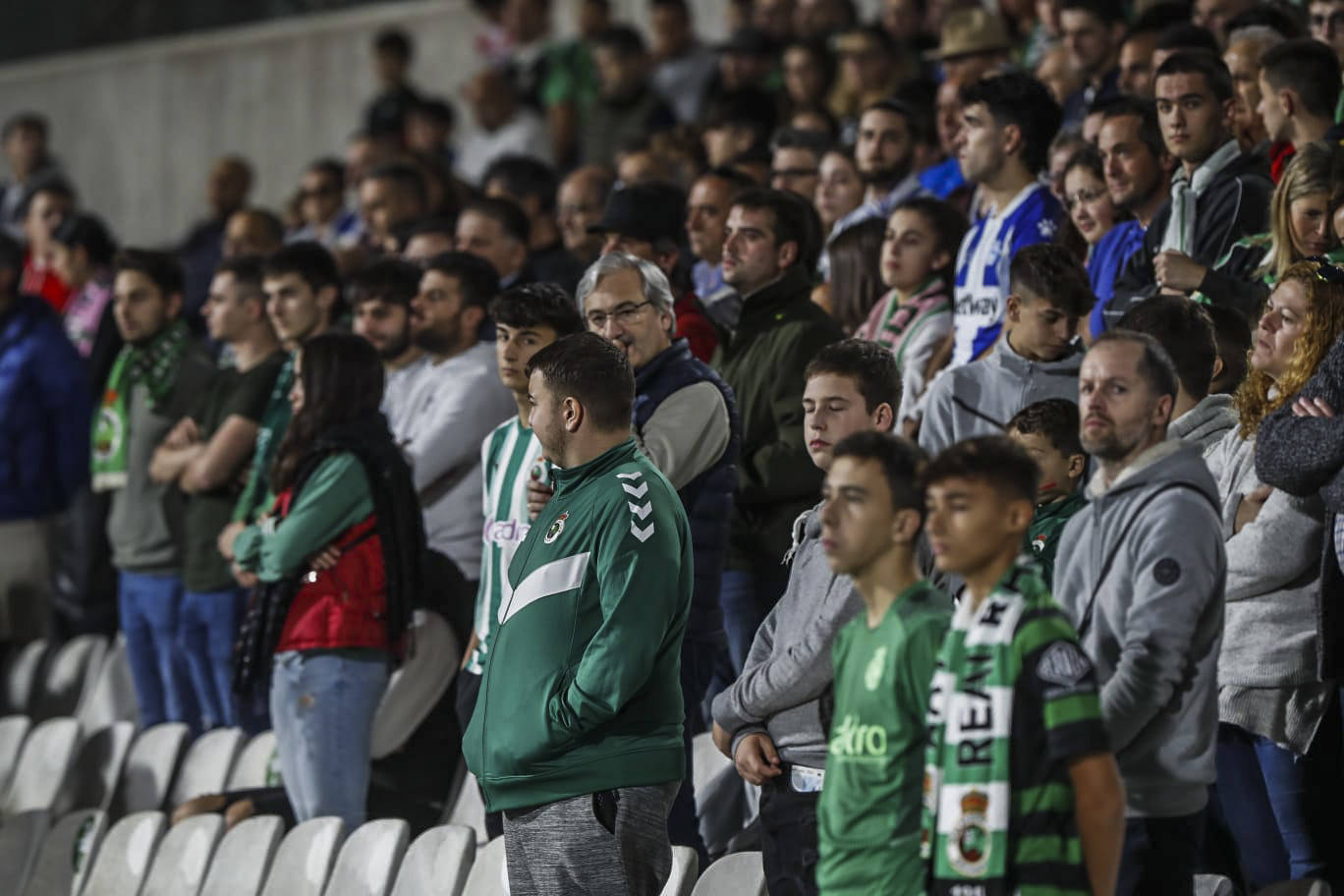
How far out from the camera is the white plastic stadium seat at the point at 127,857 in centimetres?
527

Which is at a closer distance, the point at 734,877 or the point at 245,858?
the point at 734,877

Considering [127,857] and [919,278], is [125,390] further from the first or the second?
[919,278]

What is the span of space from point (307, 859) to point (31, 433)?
346 centimetres

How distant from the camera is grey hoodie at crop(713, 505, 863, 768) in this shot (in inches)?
142

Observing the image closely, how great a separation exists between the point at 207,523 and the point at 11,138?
5.99m

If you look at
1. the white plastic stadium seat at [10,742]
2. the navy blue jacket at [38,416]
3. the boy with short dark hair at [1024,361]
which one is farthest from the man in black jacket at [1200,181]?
the navy blue jacket at [38,416]

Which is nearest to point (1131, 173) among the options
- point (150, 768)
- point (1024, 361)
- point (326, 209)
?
point (1024, 361)

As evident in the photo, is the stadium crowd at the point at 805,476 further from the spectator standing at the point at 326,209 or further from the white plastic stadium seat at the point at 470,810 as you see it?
the spectator standing at the point at 326,209

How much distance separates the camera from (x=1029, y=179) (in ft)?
18.9

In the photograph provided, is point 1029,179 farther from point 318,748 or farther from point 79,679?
point 79,679

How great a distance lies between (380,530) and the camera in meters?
5.20

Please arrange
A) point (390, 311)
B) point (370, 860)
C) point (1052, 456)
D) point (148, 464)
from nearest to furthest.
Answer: point (1052, 456)
point (370, 860)
point (390, 311)
point (148, 464)

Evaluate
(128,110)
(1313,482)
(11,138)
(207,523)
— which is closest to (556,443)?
(1313,482)

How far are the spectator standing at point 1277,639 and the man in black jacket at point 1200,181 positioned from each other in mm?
1048
